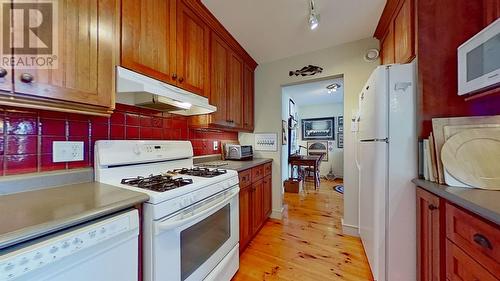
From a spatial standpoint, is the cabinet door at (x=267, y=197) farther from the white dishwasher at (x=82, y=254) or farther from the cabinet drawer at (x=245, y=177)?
the white dishwasher at (x=82, y=254)

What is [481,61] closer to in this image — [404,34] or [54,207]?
[404,34]

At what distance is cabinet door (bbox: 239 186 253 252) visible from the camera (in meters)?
1.91

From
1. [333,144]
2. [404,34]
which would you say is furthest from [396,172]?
[333,144]

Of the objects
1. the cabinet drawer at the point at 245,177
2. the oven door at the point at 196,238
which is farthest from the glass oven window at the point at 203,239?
the cabinet drawer at the point at 245,177

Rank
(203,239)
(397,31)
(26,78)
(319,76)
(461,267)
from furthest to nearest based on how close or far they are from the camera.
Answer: (319,76) → (397,31) → (203,239) → (461,267) → (26,78)

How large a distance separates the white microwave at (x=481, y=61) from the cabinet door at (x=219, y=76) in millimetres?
1844

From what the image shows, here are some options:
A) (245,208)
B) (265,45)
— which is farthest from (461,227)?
(265,45)

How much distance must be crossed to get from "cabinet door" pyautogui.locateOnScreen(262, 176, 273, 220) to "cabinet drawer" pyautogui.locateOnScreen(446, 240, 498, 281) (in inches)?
68.6

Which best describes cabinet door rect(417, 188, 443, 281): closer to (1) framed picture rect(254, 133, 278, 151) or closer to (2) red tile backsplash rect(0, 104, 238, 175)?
(1) framed picture rect(254, 133, 278, 151)

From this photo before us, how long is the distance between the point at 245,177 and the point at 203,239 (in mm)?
796

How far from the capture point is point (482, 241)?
2.50 feet

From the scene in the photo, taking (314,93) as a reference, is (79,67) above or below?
below

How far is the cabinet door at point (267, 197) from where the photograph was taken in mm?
2555

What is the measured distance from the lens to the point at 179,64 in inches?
62.7
